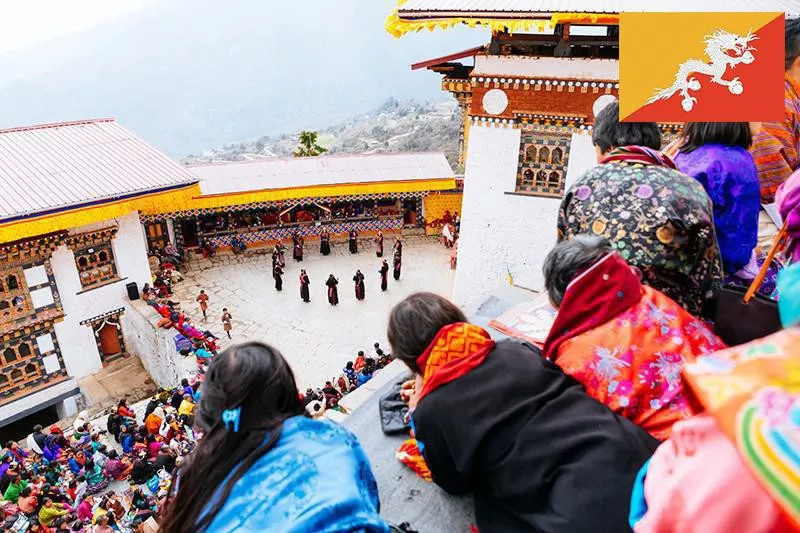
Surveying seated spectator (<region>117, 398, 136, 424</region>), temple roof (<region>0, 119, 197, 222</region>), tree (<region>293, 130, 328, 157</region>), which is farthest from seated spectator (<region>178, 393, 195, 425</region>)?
tree (<region>293, 130, 328, 157</region>)

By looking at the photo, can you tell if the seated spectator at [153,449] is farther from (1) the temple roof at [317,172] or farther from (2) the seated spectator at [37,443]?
(1) the temple roof at [317,172]

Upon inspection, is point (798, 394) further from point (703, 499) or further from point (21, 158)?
point (21, 158)

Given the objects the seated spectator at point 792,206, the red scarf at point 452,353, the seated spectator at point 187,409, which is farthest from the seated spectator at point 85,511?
the seated spectator at point 792,206

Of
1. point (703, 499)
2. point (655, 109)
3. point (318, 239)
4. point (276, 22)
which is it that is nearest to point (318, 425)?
point (703, 499)

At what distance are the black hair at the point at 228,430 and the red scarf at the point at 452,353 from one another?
2.05 feet

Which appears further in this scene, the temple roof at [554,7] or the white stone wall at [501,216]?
the white stone wall at [501,216]

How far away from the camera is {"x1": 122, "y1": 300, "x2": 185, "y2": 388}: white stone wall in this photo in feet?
41.9

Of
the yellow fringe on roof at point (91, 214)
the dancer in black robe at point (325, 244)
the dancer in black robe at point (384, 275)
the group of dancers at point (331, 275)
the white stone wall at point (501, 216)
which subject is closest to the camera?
the white stone wall at point (501, 216)

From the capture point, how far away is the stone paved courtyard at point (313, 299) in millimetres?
12820

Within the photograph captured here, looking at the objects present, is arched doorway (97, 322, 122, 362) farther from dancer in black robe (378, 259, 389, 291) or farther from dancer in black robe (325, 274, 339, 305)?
dancer in black robe (378, 259, 389, 291)

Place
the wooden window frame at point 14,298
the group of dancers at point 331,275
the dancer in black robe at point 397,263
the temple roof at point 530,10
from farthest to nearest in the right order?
the dancer in black robe at point 397,263
the group of dancers at point 331,275
the wooden window frame at point 14,298
the temple roof at point 530,10

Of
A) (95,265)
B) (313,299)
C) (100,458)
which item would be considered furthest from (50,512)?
(95,265)

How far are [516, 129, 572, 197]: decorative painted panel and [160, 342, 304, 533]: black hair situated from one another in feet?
28.5

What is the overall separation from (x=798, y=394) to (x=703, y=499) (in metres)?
0.29
